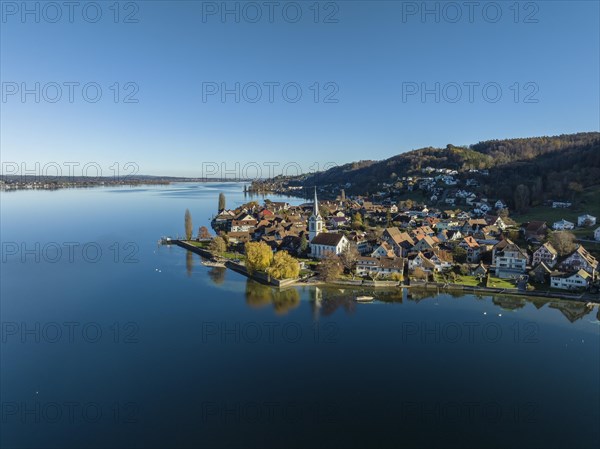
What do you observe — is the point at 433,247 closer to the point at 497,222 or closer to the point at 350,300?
the point at 350,300

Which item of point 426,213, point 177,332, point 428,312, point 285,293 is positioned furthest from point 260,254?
point 426,213

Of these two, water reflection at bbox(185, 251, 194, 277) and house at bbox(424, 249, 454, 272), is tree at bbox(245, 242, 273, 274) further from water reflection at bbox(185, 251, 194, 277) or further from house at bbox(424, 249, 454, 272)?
house at bbox(424, 249, 454, 272)

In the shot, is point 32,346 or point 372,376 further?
point 32,346

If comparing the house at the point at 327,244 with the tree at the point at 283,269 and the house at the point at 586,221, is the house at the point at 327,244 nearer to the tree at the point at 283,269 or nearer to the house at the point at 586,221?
the tree at the point at 283,269

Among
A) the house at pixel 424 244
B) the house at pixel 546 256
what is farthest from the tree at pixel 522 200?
the house at pixel 424 244

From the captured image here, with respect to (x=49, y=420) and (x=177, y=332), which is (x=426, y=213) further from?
(x=49, y=420)

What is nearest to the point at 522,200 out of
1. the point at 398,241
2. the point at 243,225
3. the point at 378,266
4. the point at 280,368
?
the point at 398,241
